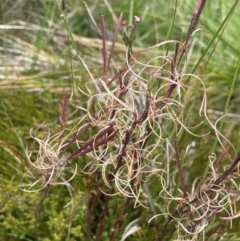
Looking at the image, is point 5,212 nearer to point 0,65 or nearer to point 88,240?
point 88,240

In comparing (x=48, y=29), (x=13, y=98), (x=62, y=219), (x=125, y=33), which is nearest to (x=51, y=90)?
(x=13, y=98)

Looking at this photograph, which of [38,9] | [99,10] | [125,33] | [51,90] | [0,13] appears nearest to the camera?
[125,33]

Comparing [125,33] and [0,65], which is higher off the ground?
[125,33]

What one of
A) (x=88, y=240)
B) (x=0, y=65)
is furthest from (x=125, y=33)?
(x=0, y=65)

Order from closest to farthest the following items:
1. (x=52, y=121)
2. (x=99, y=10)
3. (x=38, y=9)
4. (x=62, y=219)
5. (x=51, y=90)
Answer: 1. (x=62, y=219)
2. (x=52, y=121)
3. (x=51, y=90)
4. (x=38, y=9)
5. (x=99, y=10)

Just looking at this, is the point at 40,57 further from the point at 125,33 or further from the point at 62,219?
the point at 125,33

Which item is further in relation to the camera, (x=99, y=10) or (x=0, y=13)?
(x=99, y=10)

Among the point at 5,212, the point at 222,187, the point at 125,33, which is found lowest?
the point at 5,212
